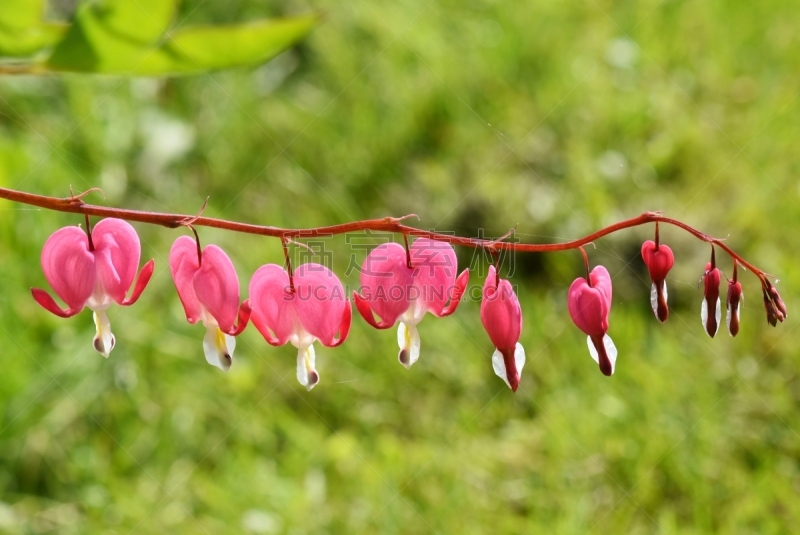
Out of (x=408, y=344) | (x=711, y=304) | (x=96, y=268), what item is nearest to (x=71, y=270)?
(x=96, y=268)

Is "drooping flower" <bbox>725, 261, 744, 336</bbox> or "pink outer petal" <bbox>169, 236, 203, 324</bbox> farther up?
"pink outer petal" <bbox>169, 236, 203, 324</bbox>

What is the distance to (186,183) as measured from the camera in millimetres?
2844

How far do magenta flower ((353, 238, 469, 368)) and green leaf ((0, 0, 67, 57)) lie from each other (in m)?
0.58

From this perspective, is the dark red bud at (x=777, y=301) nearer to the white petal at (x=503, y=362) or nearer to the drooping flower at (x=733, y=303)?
the drooping flower at (x=733, y=303)

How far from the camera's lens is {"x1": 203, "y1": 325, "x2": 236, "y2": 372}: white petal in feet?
3.01

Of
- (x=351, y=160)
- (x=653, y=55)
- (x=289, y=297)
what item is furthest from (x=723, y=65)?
(x=289, y=297)

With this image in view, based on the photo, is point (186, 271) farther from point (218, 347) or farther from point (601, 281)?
point (601, 281)

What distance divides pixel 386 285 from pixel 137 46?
1.56 ft

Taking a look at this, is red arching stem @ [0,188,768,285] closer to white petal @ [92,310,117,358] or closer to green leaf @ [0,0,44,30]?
white petal @ [92,310,117,358]

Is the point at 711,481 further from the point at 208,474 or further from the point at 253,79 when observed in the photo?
the point at 253,79

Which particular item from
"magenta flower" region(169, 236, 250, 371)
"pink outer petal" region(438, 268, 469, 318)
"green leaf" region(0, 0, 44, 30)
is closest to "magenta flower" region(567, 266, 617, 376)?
"pink outer petal" region(438, 268, 469, 318)

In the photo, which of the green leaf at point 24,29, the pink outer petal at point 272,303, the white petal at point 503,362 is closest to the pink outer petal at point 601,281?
the white petal at point 503,362

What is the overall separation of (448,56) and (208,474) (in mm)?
1697

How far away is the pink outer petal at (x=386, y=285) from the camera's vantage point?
88cm
